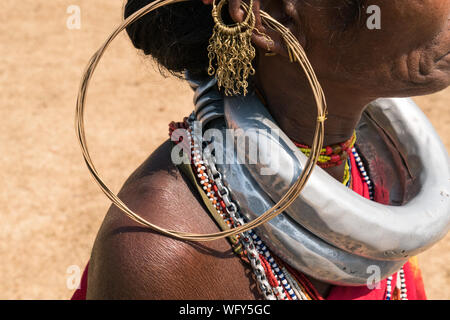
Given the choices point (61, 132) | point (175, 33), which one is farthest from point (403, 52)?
point (61, 132)

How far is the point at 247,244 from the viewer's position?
4.64 feet

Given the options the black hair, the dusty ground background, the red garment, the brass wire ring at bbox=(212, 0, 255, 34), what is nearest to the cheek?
the brass wire ring at bbox=(212, 0, 255, 34)

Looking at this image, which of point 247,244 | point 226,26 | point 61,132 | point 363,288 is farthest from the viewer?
point 61,132

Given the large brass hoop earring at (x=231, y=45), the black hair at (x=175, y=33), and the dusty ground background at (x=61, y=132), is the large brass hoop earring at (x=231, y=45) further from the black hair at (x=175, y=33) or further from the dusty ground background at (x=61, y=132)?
the dusty ground background at (x=61, y=132)

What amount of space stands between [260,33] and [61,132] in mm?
3398

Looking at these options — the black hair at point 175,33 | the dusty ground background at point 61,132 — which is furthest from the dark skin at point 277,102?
the dusty ground background at point 61,132

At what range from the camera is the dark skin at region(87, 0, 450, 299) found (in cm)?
126

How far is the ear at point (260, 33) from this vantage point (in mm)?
1235

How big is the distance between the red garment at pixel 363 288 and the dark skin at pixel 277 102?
238mm

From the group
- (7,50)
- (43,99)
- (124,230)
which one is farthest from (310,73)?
(7,50)

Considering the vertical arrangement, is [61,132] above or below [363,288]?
below

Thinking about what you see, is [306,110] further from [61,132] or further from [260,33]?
[61,132]

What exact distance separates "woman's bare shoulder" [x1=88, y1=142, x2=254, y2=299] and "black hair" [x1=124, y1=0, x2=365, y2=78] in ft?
0.94

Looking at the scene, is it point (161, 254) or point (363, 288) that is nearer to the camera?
point (161, 254)
